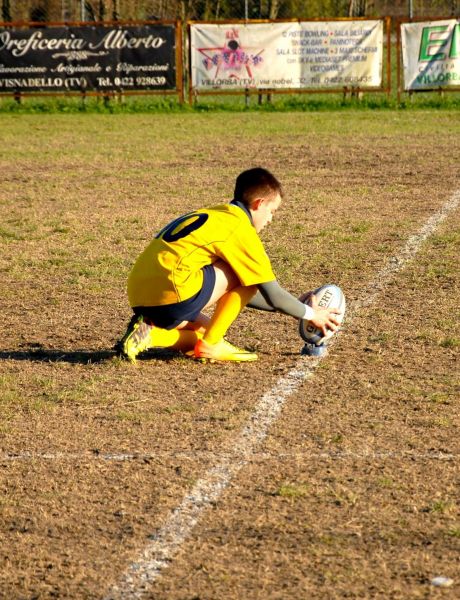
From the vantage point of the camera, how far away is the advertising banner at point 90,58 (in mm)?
22922

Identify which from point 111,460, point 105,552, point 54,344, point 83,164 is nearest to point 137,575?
point 105,552

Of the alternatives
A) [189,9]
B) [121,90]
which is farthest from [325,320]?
[189,9]

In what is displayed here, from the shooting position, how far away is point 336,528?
4.00 metres

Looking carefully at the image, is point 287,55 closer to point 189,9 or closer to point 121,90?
point 121,90

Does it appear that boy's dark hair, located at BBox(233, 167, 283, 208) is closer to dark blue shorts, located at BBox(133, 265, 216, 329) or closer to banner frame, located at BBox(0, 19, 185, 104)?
dark blue shorts, located at BBox(133, 265, 216, 329)

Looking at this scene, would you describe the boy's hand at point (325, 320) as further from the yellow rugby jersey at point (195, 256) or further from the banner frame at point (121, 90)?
the banner frame at point (121, 90)

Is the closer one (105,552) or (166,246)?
(105,552)

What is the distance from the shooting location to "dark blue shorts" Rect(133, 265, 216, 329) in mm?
5949

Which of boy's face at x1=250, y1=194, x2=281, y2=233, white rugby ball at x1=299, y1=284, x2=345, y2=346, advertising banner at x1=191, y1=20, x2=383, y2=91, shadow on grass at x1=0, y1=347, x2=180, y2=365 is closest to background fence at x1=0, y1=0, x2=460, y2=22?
advertising banner at x1=191, y1=20, x2=383, y2=91

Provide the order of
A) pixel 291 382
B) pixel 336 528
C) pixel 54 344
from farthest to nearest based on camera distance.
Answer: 1. pixel 54 344
2. pixel 291 382
3. pixel 336 528

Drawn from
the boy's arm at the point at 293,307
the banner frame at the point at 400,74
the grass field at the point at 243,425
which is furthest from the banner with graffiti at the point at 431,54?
the boy's arm at the point at 293,307

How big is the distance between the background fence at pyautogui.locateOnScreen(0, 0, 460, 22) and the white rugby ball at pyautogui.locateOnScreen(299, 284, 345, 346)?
18.1 meters

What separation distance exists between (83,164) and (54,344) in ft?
29.7

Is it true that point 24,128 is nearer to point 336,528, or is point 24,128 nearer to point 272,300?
point 272,300
